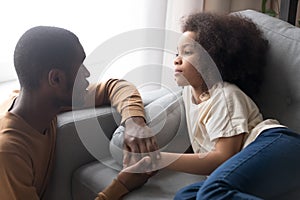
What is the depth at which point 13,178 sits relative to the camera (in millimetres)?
1254

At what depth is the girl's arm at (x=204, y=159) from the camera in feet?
4.44

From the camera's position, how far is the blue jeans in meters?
1.16

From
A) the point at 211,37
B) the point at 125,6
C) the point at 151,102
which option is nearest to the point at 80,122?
the point at 151,102

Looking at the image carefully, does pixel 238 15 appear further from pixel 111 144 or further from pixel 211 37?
pixel 111 144

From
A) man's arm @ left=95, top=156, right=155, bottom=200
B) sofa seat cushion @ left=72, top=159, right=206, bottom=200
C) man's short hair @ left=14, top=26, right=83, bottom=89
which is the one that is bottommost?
sofa seat cushion @ left=72, top=159, right=206, bottom=200

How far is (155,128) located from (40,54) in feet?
1.43

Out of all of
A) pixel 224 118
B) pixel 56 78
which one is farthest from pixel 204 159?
pixel 56 78

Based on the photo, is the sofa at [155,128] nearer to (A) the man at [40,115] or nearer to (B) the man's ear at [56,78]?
(A) the man at [40,115]

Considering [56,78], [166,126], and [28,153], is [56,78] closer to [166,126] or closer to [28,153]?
[28,153]

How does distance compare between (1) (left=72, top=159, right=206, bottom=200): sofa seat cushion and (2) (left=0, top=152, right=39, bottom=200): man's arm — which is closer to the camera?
(2) (left=0, top=152, right=39, bottom=200): man's arm

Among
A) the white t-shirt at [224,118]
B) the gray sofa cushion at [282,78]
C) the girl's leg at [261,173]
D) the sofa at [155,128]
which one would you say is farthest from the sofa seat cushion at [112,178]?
the gray sofa cushion at [282,78]

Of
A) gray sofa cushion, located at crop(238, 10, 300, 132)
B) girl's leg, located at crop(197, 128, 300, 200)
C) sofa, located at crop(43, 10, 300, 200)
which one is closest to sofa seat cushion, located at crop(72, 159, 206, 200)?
sofa, located at crop(43, 10, 300, 200)

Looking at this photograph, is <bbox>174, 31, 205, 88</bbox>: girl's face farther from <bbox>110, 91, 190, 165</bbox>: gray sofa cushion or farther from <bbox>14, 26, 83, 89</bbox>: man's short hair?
<bbox>14, 26, 83, 89</bbox>: man's short hair

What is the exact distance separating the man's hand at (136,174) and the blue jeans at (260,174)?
159 mm
